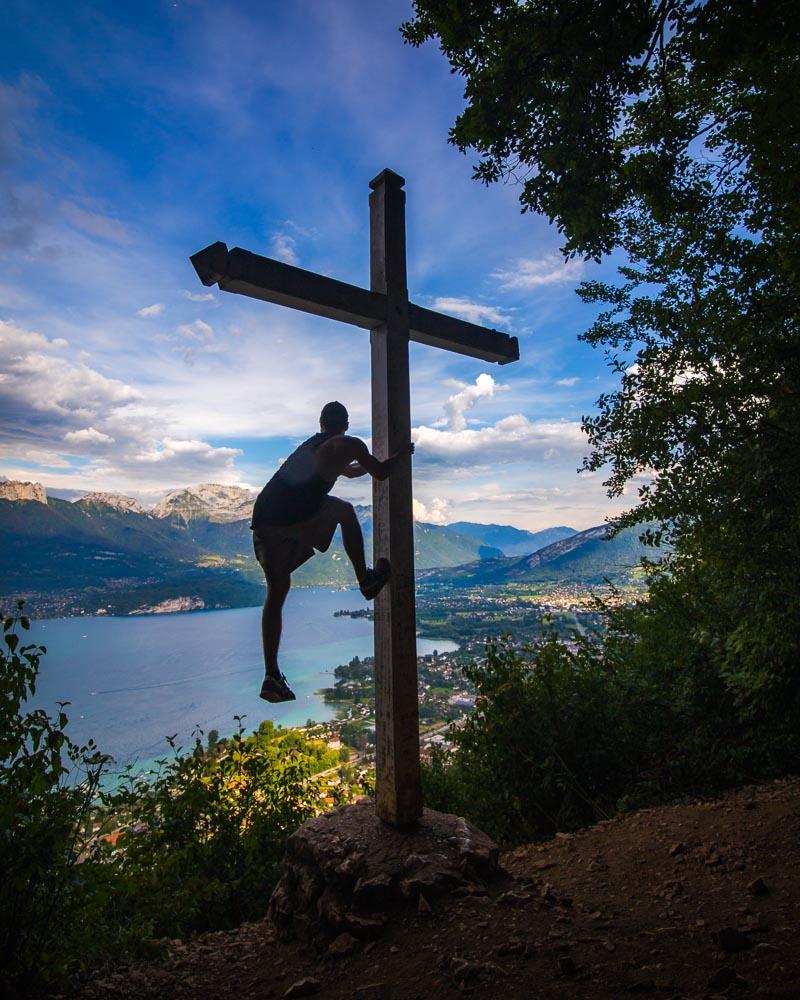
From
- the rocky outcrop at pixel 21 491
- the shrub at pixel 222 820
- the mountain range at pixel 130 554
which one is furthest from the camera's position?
the rocky outcrop at pixel 21 491

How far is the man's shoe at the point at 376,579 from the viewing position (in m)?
3.84

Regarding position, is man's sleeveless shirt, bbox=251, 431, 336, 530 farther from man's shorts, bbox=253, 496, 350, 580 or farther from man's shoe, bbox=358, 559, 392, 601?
man's shoe, bbox=358, 559, 392, 601

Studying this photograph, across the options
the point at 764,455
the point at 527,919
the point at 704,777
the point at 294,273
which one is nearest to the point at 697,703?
the point at 704,777

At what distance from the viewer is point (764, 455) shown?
3977mm

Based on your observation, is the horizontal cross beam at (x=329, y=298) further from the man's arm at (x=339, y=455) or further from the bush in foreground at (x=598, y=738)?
the bush in foreground at (x=598, y=738)

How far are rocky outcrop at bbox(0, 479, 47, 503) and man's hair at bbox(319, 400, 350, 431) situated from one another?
115 meters

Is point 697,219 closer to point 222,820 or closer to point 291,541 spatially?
point 291,541

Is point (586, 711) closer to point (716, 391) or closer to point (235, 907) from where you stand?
point (716, 391)

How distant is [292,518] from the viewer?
3332 mm

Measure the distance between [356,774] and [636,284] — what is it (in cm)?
799

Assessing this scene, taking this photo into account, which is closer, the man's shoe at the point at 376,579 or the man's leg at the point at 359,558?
the man's leg at the point at 359,558

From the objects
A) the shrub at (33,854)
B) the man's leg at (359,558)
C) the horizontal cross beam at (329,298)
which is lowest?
the shrub at (33,854)

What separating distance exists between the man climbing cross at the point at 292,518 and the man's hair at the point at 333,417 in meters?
0.10

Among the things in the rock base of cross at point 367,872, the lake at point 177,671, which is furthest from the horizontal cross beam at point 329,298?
the lake at point 177,671
